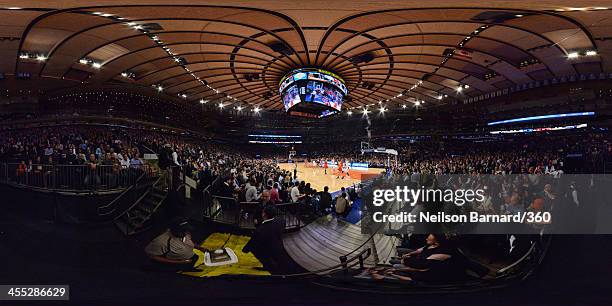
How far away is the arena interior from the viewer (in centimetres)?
357

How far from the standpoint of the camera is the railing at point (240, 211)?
6.22m

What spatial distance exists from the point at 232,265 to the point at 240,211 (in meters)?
2.24

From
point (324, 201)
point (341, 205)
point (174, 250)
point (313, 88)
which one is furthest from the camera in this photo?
point (313, 88)

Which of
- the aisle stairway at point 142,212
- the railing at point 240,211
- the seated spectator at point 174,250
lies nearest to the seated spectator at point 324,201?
the railing at point 240,211

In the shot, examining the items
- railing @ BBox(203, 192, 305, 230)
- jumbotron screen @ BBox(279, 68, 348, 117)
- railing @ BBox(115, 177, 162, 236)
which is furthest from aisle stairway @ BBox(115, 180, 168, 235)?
jumbotron screen @ BBox(279, 68, 348, 117)

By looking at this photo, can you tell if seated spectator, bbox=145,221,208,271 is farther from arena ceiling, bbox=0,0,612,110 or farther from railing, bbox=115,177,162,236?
arena ceiling, bbox=0,0,612,110

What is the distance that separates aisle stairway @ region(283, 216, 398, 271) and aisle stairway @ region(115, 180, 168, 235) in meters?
3.53

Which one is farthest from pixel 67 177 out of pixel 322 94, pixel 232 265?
pixel 322 94

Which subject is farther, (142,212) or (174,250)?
(142,212)

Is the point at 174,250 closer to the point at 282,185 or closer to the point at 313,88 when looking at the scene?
the point at 282,185

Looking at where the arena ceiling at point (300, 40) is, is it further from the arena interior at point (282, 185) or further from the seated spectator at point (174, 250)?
the seated spectator at point (174, 250)

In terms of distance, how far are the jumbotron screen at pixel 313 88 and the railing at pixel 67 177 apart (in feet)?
23.3

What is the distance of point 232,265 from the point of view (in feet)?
14.4

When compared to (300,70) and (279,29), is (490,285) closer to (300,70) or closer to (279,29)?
(279,29)
